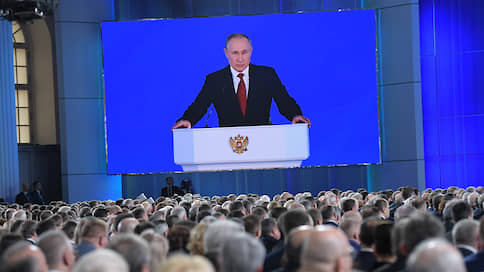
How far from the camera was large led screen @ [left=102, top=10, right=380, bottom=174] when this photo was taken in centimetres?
2070

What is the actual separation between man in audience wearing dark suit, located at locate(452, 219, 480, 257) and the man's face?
1546 centimetres

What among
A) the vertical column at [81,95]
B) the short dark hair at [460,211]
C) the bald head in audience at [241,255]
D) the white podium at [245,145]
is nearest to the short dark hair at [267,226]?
the short dark hair at [460,211]

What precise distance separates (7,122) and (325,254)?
2020 cm

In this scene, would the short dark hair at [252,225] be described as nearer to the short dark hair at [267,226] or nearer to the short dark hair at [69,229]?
the short dark hair at [267,226]

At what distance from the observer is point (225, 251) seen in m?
4.07

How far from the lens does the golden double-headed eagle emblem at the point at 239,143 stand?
66.7 ft

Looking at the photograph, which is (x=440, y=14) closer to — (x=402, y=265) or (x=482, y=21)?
(x=482, y=21)

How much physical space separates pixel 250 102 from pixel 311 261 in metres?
17.3

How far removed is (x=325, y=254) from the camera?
3.78m

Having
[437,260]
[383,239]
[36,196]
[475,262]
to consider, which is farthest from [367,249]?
[36,196]

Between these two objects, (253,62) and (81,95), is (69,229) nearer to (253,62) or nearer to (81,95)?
(253,62)

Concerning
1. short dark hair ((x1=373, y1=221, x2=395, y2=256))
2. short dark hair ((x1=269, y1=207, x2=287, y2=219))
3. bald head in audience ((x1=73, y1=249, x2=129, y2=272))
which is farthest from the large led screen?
bald head in audience ((x1=73, y1=249, x2=129, y2=272))

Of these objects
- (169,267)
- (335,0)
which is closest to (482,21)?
(335,0)

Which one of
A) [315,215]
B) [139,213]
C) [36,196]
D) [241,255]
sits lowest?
[36,196]
